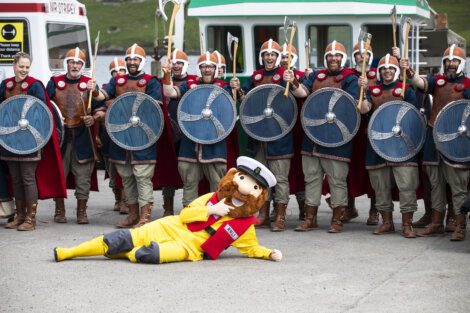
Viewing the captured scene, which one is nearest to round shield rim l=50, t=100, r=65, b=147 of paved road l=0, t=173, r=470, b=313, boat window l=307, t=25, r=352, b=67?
paved road l=0, t=173, r=470, b=313

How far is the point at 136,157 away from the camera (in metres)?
12.1

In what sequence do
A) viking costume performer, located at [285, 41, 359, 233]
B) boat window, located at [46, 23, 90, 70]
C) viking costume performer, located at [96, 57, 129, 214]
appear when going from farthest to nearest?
boat window, located at [46, 23, 90, 70]
viking costume performer, located at [96, 57, 129, 214]
viking costume performer, located at [285, 41, 359, 233]

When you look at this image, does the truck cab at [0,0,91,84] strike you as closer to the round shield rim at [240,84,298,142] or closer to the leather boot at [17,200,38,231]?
the leather boot at [17,200,38,231]

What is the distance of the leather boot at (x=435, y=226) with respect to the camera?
1166 centimetres

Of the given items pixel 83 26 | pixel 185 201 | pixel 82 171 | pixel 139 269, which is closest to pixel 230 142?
pixel 185 201

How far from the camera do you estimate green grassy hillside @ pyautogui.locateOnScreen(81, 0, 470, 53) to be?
9088cm

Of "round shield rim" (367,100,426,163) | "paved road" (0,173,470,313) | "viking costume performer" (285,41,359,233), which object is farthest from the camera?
"viking costume performer" (285,41,359,233)

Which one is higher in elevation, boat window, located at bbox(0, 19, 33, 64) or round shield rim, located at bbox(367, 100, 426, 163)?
boat window, located at bbox(0, 19, 33, 64)

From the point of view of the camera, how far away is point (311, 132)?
1174 centimetres

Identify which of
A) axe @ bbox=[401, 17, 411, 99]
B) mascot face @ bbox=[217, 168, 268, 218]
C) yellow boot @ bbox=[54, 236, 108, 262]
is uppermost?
axe @ bbox=[401, 17, 411, 99]

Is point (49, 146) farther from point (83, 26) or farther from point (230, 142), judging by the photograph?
point (83, 26)

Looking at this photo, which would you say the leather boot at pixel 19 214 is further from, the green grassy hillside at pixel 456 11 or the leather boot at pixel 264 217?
the green grassy hillside at pixel 456 11

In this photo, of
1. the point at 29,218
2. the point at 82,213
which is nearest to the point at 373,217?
the point at 82,213

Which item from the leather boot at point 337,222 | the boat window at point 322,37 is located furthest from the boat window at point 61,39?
the leather boot at point 337,222
